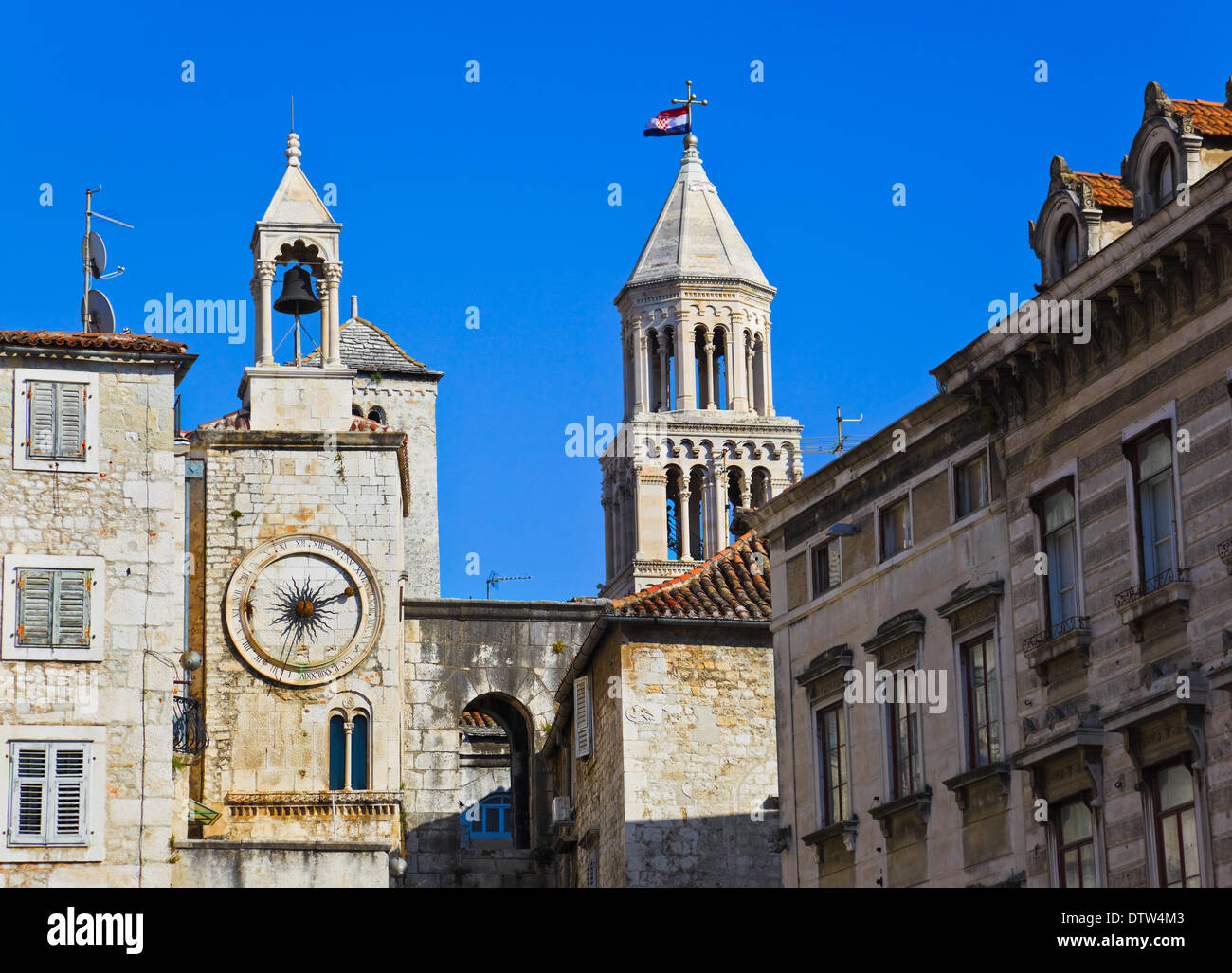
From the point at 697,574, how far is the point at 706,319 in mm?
55830

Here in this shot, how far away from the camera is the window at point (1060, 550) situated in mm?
32031

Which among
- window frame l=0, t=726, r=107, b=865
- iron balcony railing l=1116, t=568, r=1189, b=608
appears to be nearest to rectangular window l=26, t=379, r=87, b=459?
window frame l=0, t=726, r=107, b=865

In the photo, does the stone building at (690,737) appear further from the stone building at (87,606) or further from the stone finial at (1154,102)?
the stone finial at (1154,102)

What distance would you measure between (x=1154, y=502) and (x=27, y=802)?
2149cm

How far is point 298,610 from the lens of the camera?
5441 cm

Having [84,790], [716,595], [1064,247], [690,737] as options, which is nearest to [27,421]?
[84,790]

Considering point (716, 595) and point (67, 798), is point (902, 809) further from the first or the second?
point (67, 798)

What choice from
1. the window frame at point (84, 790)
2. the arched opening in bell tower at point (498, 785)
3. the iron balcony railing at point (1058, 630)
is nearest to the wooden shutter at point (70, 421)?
the window frame at point (84, 790)

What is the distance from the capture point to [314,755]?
5325 cm

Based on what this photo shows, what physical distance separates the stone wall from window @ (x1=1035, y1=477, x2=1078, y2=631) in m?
17.9

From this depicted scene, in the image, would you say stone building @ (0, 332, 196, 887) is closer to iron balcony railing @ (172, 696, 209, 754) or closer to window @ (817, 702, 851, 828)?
iron balcony railing @ (172, 696, 209, 754)
